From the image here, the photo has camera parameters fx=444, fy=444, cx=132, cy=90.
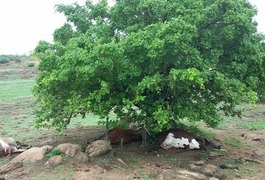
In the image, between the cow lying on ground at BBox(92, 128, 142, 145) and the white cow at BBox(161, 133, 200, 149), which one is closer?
the white cow at BBox(161, 133, 200, 149)

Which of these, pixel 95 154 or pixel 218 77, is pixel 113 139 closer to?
pixel 95 154

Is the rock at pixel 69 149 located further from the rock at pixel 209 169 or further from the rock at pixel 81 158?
the rock at pixel 209 169

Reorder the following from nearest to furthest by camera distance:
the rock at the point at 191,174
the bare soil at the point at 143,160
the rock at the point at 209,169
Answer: the bare soil at the point at 143,160
the rock at the point at 191,174
the rock at the point at 209,169

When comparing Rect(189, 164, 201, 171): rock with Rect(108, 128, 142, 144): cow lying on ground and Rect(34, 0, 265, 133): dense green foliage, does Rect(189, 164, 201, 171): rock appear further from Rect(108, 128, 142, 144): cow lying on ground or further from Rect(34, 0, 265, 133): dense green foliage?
Rect(108, 128, 142, 144): cow lying on ground

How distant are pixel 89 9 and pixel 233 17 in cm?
486

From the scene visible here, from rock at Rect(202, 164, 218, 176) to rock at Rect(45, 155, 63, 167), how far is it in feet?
13.1

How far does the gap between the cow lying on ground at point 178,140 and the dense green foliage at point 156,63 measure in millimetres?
609

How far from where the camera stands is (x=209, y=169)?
498 inches

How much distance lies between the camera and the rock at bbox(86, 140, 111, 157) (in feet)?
41.7

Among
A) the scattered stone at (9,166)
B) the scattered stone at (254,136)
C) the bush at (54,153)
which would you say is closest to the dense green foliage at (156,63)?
the bush at (54,153)

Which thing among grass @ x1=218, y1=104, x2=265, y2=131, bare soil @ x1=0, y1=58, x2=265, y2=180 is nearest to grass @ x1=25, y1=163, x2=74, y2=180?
bare soil @ x1=0, y1=58, x2=265, y2=180

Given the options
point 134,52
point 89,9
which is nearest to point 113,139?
point 134,52

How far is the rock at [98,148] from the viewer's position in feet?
41.7

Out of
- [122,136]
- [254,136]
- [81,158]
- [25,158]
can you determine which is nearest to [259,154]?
[254,136]
